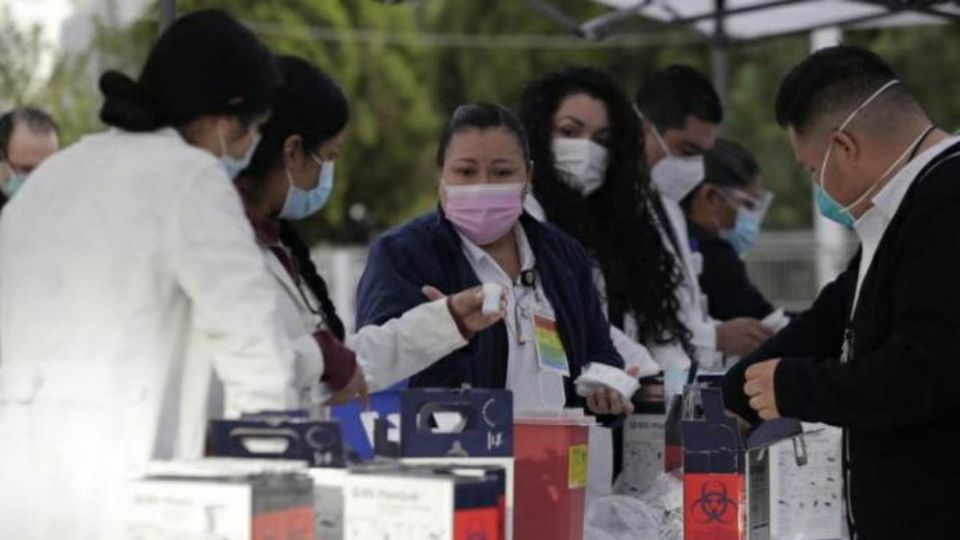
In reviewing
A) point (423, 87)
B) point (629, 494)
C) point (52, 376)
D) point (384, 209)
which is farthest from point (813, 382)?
point (423, 87)

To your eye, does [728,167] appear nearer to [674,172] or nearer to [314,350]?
[674,172]

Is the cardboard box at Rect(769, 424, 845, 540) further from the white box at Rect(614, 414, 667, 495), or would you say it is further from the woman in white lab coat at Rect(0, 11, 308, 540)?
the woman in white lab coat at Rect(0, 11, 308, 540)

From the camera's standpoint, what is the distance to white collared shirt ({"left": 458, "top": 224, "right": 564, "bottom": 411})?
12.4ft

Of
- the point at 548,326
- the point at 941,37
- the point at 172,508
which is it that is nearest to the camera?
the point at 172,508

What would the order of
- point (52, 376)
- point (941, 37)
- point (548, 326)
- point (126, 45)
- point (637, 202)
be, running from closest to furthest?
point (52, 376) → point (548, 326) → point (637, 202) → point (126, 45) → point (941, 37)

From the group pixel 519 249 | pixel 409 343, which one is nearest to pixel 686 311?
pixel 519 249

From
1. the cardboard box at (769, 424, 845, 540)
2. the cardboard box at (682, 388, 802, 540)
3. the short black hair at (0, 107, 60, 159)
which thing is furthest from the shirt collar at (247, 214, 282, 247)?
the short black hair at (0, 107, 60, 159)

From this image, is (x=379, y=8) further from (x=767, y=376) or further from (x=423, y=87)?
(x=767, y=376)

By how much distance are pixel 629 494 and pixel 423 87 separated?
1918 cm

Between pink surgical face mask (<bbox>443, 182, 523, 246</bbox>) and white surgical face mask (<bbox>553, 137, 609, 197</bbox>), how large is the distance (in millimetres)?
754

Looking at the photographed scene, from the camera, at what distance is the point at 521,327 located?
3814 millimetres

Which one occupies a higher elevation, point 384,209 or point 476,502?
point 384,209

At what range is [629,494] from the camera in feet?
13.4

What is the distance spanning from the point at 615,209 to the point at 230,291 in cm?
237
